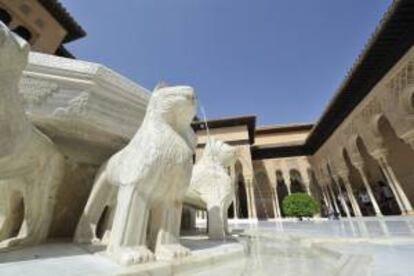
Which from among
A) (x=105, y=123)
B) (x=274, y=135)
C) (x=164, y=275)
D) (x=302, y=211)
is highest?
(x=274, y=135)

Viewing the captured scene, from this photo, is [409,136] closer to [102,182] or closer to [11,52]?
[102,182]

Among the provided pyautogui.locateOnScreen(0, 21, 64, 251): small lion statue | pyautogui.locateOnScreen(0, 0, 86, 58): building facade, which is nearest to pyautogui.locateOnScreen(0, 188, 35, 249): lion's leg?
pyautogui.locateOnScreen(0, 21, 64, 251): small lion statue

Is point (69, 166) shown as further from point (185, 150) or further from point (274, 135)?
point (274, 135)

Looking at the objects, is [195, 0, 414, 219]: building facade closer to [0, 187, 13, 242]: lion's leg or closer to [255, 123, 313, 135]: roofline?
[255, 123, 313, 135]: roofline

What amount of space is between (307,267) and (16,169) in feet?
5.57

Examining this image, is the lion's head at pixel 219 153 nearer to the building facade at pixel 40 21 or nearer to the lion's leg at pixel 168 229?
the lion's leg at pixel 168 229

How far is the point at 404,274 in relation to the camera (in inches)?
35.6

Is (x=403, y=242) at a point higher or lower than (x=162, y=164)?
lower

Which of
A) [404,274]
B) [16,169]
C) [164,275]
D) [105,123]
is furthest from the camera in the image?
[105,123]

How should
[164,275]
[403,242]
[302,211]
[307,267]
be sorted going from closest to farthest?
[164,275] < [307,267] < [403,242] < [302,211]

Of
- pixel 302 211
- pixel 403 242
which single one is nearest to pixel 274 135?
pixel 302 211

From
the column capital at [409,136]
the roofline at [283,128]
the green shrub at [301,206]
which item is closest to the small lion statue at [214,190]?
the column capital at [409,136]

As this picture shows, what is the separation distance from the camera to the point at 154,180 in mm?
1327

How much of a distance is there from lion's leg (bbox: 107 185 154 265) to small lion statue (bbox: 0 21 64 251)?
580mm
